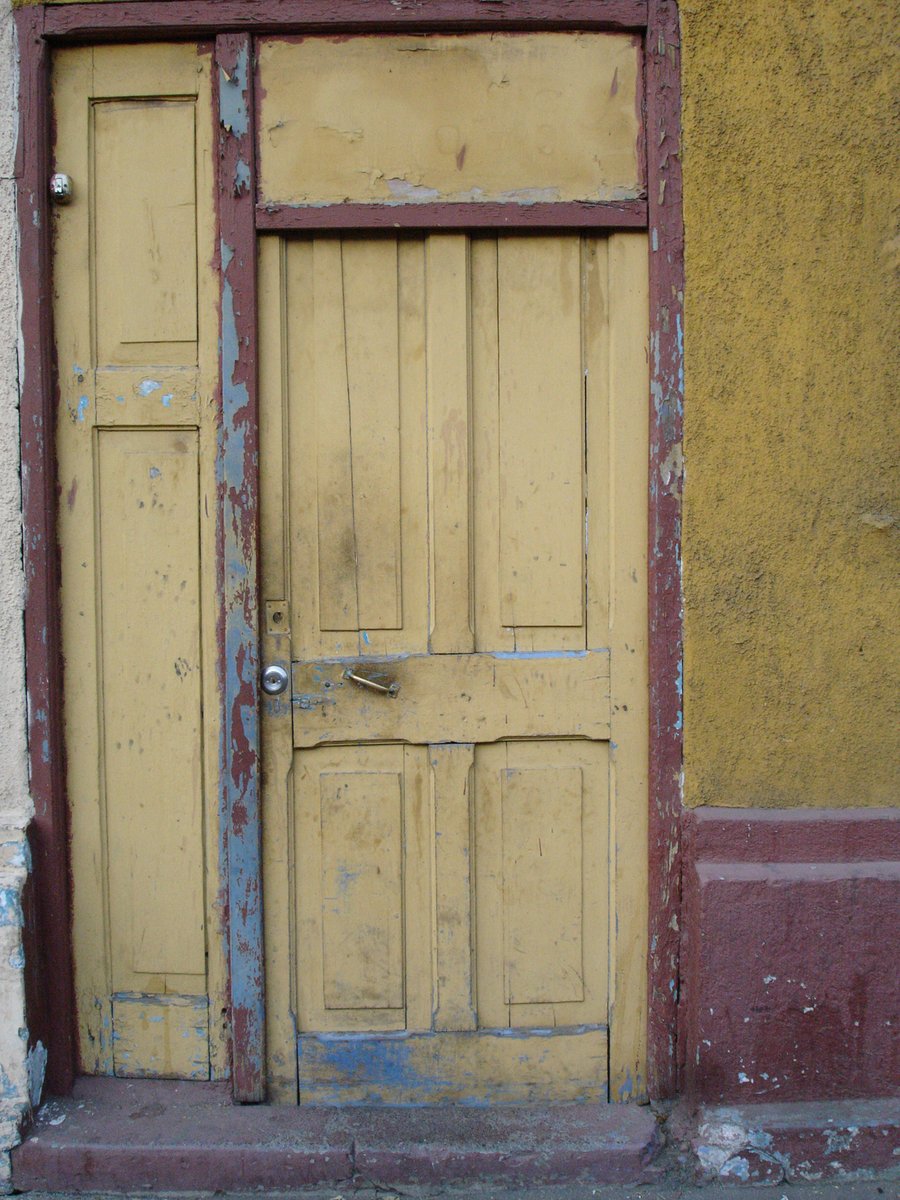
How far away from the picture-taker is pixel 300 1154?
2.33 metres

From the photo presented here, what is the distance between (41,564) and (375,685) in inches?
34.6

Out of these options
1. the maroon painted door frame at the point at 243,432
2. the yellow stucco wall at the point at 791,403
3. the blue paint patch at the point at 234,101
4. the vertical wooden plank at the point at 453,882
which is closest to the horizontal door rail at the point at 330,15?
the maroon painted door frame at the point at 243,432

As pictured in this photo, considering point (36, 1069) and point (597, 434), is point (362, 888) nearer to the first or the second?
point (36, 1069)

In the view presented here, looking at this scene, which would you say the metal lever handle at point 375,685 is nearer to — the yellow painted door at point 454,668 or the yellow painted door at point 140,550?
the yellow painted door at point 454,668

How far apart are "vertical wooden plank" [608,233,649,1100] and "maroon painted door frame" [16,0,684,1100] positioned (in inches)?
1.6

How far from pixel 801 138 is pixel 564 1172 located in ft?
8.35

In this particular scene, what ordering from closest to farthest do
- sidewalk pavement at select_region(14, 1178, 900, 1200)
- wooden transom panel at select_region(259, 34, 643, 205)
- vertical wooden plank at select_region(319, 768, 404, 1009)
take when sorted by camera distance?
sidewalk pavement at select_region(14, 1178, 900, 1200), wooden transom panel at select_region(259, 34, 643, 205), vertical wooden plank at select_region(319, 768, 404, 1009)

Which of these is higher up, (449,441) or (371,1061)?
(449,441)

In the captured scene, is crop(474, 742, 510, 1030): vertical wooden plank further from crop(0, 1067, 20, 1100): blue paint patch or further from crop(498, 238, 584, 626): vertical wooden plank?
crop(0, 1067, 20, 1100): blue paint patch

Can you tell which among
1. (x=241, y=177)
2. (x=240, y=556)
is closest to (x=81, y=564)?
(x=240, y=556)

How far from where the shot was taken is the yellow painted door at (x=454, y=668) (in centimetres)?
245

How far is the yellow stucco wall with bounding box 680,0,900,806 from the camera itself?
2320 mm

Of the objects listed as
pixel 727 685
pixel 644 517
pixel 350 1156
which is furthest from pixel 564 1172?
pixel 644 517

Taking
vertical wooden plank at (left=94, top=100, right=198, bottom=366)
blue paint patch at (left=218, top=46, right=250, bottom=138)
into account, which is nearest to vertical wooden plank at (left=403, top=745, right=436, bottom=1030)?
vertical wooden plank at (left=94, top=100, right=198, bottom=366)
